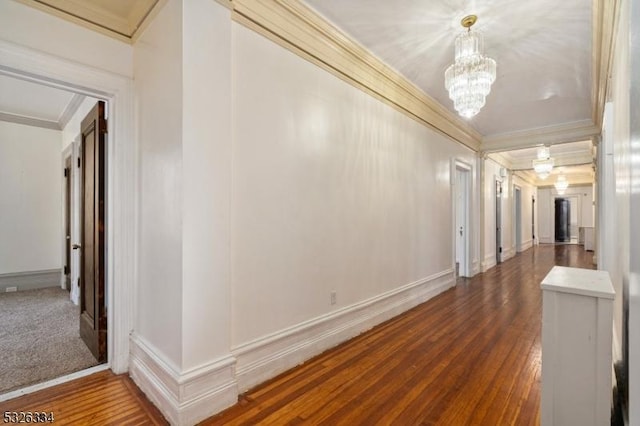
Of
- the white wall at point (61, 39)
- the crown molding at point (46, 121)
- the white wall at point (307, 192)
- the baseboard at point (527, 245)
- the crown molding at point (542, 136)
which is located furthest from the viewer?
the baseboard at point (527, 245)

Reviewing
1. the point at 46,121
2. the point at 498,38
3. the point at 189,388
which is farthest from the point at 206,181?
the point at 46,121

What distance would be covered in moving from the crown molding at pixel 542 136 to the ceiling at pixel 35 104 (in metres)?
7.16

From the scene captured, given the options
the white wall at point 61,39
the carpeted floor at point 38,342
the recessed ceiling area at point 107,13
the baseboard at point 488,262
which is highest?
the recessed ceiling area at point 107,13

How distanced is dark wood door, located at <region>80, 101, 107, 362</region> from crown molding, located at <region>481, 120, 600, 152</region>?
6.65 meters

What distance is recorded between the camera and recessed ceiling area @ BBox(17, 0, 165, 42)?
2.04 meters

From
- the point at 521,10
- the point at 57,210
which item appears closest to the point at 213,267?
the point at 521,10

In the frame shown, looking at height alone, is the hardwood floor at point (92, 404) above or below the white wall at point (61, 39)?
below

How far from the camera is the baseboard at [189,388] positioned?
174 cm

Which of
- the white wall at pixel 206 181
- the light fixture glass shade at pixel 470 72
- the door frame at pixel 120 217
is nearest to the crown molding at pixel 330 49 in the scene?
the white wall at pixel 206 181

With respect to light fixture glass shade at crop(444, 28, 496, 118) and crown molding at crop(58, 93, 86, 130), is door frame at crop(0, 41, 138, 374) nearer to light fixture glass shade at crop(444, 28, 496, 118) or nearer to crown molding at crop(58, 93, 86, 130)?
crown molding at crop(58, 93, 86, 130)

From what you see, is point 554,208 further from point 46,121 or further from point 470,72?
point 46,121

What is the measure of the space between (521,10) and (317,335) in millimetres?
3299

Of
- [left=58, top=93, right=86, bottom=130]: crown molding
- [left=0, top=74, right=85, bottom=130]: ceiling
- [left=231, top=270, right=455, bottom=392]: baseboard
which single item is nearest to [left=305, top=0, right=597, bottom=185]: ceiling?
[left=231, top=270, right=455, bottom=392]: baseboard

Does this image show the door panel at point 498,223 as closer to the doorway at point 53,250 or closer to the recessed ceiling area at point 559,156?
the recessed ceiling area at point 559,156
